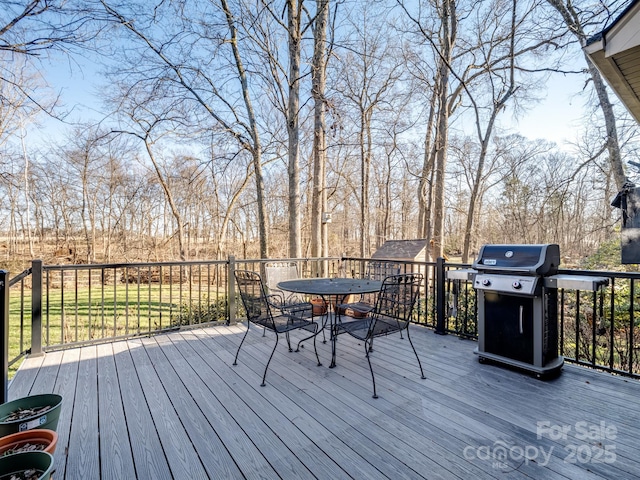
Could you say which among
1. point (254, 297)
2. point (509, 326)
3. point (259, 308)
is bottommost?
point (509, 326)

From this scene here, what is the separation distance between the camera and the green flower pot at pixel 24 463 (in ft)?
4.01

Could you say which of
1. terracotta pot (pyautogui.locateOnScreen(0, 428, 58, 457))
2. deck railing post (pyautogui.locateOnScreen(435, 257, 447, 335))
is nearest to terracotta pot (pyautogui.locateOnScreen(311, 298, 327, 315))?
deck railing post (pyautogui.locateOnScreen(435, 257, 447, 335))

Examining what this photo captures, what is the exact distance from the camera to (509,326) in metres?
2.84

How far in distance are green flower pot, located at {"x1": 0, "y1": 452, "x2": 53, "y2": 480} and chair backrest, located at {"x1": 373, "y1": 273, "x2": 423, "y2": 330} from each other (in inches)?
82.2

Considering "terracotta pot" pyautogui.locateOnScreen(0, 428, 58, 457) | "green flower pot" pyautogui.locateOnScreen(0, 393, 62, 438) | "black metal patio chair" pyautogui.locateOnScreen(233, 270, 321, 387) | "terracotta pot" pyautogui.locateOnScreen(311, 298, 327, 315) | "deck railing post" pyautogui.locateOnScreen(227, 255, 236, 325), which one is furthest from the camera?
"terracotta pot" pyautogui.locateOnScreen(311, 298, 327, 315)

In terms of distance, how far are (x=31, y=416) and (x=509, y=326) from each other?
3354 mm

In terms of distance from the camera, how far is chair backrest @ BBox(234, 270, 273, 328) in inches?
114


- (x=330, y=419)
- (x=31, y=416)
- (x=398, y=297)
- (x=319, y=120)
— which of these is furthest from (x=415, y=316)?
(x=31, y=416)

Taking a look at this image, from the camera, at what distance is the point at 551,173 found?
12.0m

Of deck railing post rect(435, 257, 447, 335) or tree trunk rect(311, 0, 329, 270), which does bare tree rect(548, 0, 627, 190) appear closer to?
tree trunk rect(311, 0, 329, 270)

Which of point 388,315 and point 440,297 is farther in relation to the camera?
point 440,297

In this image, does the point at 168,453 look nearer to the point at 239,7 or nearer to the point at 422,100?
the point at 239,7

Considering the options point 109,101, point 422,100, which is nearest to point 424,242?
point 422,100

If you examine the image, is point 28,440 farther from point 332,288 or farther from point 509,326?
point 509,326
